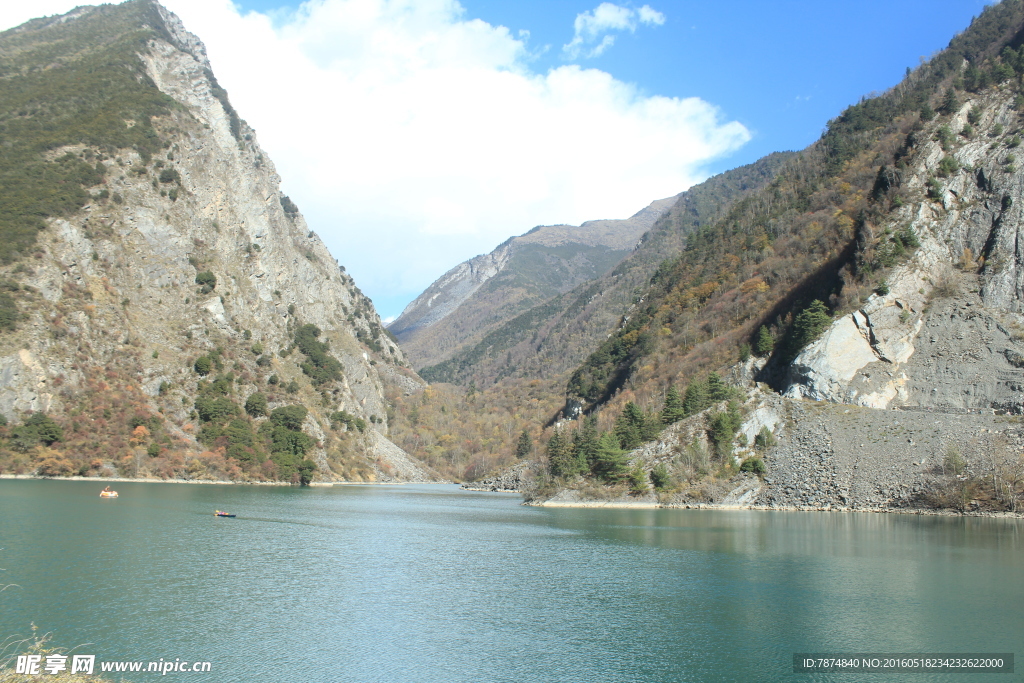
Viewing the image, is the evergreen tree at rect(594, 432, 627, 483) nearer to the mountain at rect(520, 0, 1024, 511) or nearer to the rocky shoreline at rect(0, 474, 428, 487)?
the mountain at rect(520, 0, 1024, 511)

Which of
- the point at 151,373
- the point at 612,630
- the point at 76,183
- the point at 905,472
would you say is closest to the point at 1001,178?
the point at 905,472

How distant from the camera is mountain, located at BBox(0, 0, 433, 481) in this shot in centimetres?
9012

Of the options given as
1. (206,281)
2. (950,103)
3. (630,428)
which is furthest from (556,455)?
(206,281)

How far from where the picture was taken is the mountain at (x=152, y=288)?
90125 millimetres

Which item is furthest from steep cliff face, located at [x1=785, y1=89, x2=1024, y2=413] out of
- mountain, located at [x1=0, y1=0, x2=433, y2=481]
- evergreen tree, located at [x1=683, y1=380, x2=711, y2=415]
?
mountain, located at [x1=0, y1=0, x2=433, y2=481]

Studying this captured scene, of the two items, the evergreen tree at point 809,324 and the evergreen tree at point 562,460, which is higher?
the evergreen tree at point 809,324

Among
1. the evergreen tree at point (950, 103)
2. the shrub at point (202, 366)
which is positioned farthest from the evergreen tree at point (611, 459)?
the shrub at point (202, 366)

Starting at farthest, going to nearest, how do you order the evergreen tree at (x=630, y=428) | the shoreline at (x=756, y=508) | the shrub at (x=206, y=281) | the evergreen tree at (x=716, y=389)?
the shrub at (x=206, y=281)
the evergreen tree at (x=716, y=389)
the evergreen tree at (x=630, y=428)
the shoreline at (x=756, y=508)

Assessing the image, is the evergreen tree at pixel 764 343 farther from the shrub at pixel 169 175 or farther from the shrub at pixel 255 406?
the shrub at pixel 169 175

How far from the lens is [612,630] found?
78.8 ft

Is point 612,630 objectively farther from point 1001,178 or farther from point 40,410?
point 40,410

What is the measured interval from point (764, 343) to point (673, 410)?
15459mm

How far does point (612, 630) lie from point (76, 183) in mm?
120859

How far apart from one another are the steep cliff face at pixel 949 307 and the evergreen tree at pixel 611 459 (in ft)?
69.9
